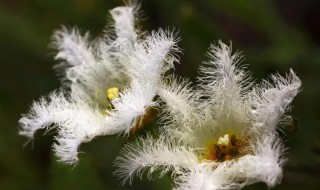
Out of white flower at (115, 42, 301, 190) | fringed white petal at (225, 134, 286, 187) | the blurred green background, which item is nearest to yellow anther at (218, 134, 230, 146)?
white flower at (115, 42, 301, 190)

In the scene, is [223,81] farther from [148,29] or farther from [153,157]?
[148,29]

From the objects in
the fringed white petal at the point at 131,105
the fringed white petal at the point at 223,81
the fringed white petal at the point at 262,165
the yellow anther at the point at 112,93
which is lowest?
the fringed white petal at the point at 262,165

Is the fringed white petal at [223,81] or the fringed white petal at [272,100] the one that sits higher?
the fringed white petal at [223,81]

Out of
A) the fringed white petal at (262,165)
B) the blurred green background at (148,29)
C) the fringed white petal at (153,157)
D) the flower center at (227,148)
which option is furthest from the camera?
the blurred green background at (148,29)

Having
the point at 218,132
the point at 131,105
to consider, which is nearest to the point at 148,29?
the point at 218,132

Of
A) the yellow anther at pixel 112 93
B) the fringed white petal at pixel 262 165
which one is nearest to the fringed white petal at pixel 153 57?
the yellow anther at pixel 112 93

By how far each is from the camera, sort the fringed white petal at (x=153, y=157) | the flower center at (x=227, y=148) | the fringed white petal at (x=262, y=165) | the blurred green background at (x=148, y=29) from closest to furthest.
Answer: the fringed white petal at (x=262, y=165), the fringed white petal at (x=153, y=157), the flower center at (x=227, y=148), the blurred green background at (x=148, y=29)

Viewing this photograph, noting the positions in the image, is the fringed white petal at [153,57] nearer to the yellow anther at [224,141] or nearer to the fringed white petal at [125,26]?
the fringed white petal at [125,26]

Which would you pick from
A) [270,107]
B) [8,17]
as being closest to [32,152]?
[8,17]

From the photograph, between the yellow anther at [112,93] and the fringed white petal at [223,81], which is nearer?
the fringed white petal at [223,81]
